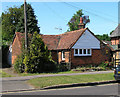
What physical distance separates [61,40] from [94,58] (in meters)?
5.93

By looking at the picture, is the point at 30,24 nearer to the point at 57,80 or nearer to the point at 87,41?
the point at 87,41

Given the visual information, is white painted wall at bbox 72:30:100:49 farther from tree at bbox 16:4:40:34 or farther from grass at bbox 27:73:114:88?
tree at bbox 16:4:40:34

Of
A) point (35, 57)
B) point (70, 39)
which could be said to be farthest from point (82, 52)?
point (35, 57)

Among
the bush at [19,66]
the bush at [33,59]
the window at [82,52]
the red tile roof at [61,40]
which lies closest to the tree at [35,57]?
the bush at [33,59]

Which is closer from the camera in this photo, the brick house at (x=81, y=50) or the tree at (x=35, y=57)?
the tree at (x=35, y=57)

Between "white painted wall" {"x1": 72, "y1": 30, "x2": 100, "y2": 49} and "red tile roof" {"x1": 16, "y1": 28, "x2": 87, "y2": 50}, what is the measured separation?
49cm

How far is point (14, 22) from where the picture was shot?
50625 millimetres

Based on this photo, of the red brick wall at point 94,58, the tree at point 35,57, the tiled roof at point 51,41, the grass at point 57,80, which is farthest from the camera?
the tiled roof at point 51,41

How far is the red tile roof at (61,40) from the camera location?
24.4 m

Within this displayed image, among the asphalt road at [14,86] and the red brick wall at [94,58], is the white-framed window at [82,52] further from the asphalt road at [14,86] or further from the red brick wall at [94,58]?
the asphalt road at [14,86]

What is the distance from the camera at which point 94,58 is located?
2472 centimetres

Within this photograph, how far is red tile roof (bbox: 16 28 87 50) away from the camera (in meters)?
24.4

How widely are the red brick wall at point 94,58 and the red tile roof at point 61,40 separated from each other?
63.7 inches

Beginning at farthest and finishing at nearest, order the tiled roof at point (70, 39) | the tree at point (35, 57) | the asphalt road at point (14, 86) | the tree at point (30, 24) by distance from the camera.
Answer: the tree at point (30, 24)
the tiled roof at point (70, 39)
the tree at point (35, 57)
the asphalt road at point (14, 86)
